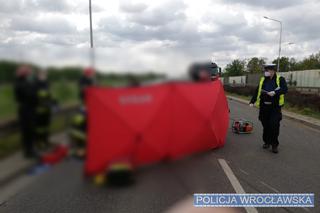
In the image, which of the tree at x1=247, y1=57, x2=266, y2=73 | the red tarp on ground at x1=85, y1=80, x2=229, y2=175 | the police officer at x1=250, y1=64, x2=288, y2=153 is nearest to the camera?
the red tarp on ground at x1=85, y1=80, x2=229, y2=175

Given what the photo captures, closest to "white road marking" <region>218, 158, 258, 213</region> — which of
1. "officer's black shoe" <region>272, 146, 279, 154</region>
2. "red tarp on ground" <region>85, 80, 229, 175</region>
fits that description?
"officer's black shoe" <region>272, 146, 279, 154</region>

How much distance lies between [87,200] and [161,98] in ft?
50.9

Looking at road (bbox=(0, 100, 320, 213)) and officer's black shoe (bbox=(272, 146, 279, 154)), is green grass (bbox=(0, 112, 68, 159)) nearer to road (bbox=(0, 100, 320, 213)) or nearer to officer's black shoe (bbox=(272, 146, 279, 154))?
road (bbox=(0, 100, 320, 213))

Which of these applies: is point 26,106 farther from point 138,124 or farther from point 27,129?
point 138,124

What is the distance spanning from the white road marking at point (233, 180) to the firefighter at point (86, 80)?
7981mm

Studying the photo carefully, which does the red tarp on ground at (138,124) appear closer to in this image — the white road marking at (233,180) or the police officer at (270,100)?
the police officer at (270,100)

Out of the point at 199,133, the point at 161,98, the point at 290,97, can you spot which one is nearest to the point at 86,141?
the point at 161,98

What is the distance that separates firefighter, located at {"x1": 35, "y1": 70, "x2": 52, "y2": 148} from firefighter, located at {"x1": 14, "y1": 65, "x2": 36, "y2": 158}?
1 cm

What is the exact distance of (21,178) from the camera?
942mm

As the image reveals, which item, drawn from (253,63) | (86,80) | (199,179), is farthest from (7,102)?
(253,63)

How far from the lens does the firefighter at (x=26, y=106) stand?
0.90 m

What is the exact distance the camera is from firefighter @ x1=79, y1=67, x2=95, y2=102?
3.03 feet

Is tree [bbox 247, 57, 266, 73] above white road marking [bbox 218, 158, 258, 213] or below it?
above

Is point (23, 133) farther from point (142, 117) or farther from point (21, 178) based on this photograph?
point (142, 117)
